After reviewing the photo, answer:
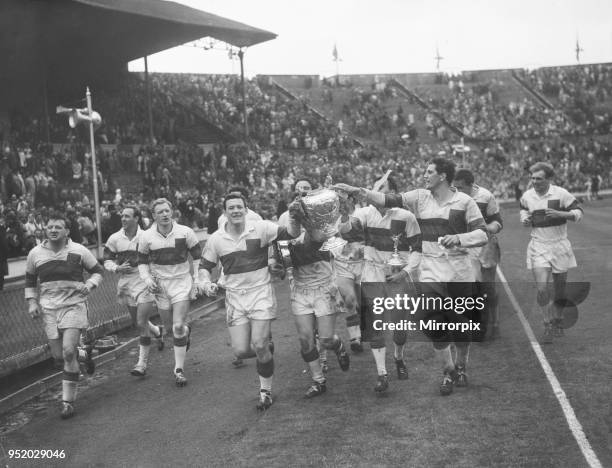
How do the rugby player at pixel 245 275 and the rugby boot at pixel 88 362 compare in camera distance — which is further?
the rugby boot at pixel 88 362

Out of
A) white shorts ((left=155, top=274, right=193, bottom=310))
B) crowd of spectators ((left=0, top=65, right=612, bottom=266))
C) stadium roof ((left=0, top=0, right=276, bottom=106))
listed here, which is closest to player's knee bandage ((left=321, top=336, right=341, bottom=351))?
white shorts ((left=155, top=274, right=193, bottom=310))

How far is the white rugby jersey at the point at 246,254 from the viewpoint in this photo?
7.65 meters

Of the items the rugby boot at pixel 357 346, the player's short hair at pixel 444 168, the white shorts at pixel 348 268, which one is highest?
the player's short hair at pixel 444 168

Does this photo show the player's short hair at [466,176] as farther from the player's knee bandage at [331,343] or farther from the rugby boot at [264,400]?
the rugby boot at [264,400]

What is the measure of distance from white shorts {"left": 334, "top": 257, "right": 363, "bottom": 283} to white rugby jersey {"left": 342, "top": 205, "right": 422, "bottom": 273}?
146 centimetres

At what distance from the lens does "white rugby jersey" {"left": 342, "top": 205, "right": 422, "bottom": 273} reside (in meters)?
7.90

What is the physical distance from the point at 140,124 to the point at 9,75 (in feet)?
17.6

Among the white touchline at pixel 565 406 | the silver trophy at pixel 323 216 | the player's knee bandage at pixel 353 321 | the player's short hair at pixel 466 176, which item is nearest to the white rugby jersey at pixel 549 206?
the player's short hair at pixel 466 176

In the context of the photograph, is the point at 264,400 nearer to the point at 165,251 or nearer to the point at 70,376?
the point at 70,376

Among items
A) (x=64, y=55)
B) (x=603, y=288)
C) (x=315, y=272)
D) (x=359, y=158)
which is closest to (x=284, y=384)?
(x=315, y=272)

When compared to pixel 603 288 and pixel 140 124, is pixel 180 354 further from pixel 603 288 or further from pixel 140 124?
pixel 140 124

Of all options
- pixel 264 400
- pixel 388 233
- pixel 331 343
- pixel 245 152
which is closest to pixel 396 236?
pixel 388 233

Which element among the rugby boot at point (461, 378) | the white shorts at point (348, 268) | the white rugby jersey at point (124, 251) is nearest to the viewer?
the rugby boot at point (461, 378)

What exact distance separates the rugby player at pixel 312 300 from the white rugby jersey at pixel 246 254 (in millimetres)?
293
